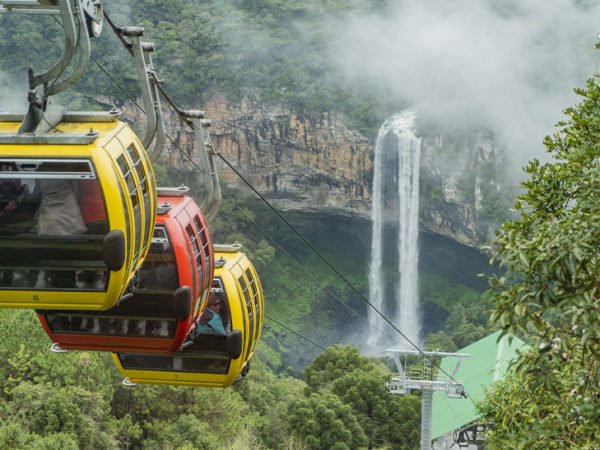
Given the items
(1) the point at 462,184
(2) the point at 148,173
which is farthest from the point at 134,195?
(1) the point at 462,184

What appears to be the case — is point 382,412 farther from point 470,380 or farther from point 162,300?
point 162,300

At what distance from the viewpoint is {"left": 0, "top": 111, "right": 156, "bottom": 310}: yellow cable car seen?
6.68 meters

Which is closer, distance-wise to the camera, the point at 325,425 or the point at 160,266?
the point at 160,266

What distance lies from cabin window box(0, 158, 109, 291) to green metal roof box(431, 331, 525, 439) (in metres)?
19.2

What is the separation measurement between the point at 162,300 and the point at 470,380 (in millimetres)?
21266

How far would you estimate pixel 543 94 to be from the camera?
60094 millimetres

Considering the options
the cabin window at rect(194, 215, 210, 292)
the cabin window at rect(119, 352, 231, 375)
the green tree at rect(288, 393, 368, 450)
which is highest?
the cabin window at rect(194, 215, 210, 292)

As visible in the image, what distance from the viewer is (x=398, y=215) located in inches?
2345

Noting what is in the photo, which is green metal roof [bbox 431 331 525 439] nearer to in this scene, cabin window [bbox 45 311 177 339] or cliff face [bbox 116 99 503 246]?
cabin window [bbox 45 311 177 339]

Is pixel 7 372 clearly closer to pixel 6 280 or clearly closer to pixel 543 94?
pixel 6 280

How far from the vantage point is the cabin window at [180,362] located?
34.1ft

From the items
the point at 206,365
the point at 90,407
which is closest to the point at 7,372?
the point at 90,407

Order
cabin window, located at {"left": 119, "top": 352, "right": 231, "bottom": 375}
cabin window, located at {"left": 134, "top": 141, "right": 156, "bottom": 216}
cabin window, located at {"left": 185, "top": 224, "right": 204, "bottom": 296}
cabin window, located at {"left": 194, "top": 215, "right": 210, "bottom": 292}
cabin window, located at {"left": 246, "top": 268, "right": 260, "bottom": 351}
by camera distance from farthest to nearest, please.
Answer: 1. cabin window, located at {"left": 246, "top": 268, "right": 260, "bottom": 351}
2. cabin window, located at {"left": 119, "top": 352, "right": 231, "bottom": 375}
3. cabin window, located at {"left": 194, "top": 215, "right": 210, "bottom": 292}
4. cabin window, located at {"left": 185, "top": 224, "right": 204, "bottom": 296}
5. cabin window, located at {"left": 134, "top": 141, "right": 156, "bottom": 216}

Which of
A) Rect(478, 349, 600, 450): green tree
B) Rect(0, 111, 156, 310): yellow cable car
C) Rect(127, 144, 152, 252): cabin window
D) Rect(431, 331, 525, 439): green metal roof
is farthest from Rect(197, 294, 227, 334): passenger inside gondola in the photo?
Rect(431, 331, 525, 439): green metal roof
